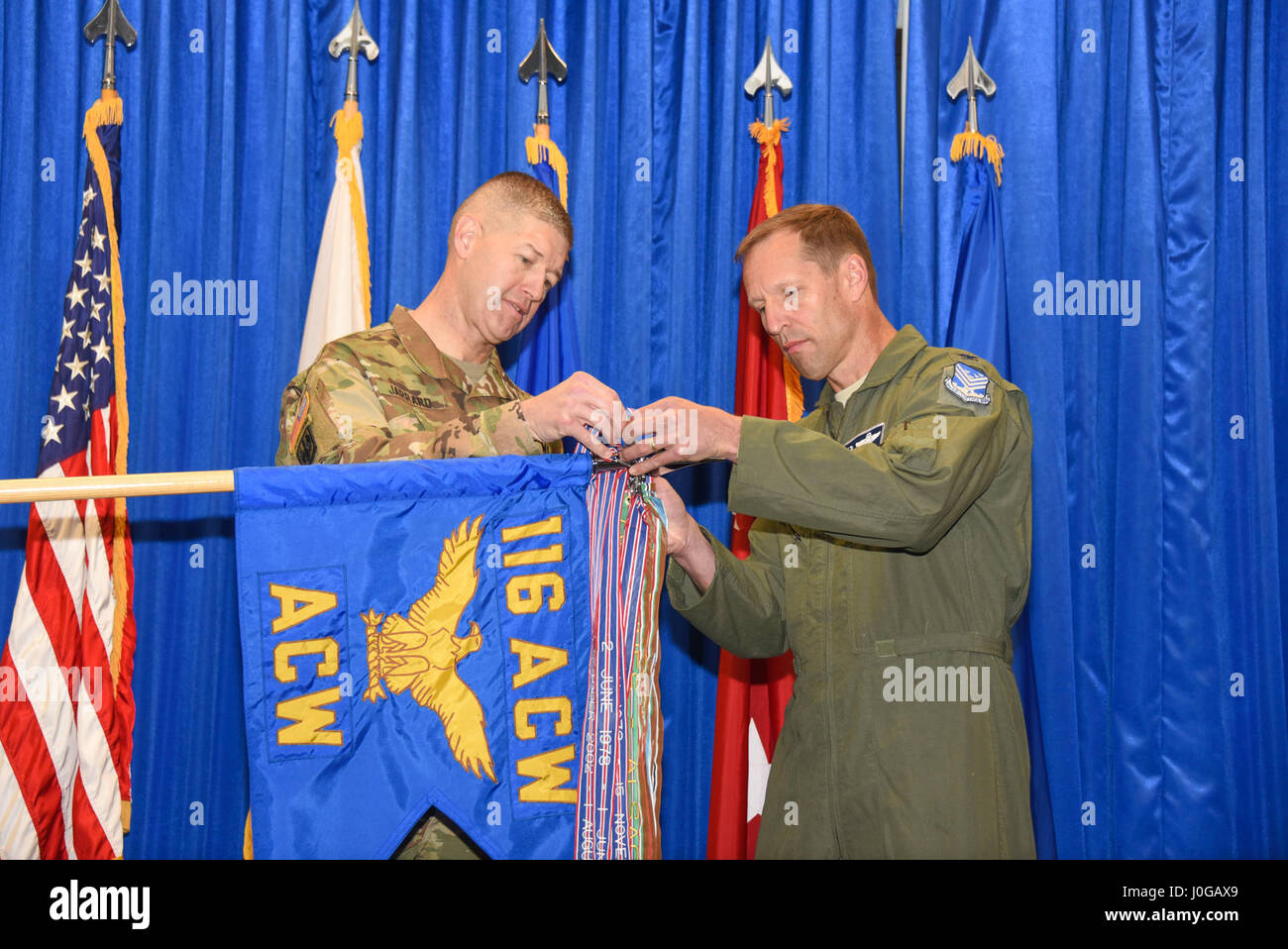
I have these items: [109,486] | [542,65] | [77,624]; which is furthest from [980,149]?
[77,624]

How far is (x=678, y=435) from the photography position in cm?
203

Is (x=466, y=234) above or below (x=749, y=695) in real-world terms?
above

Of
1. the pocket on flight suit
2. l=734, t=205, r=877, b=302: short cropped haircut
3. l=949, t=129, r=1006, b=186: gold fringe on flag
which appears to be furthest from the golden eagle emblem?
l=949, t=129, r=1006, b=186: gold fringe on flag

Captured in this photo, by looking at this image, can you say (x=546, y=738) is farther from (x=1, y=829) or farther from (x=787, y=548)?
(x=1, y=829)

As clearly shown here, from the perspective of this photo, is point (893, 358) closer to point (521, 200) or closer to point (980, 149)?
point (521, 200)

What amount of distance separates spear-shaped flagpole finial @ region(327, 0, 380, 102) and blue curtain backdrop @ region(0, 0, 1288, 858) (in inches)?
2.8

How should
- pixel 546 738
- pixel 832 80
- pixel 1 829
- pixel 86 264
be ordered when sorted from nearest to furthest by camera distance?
pixel 546 738 < pixel 1 829 < pixel 86 264 < pixel 832 80

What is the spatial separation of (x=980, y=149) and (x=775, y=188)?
0.63 meters

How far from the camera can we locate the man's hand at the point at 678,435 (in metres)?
2.03

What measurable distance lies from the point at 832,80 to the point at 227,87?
185 centimetres

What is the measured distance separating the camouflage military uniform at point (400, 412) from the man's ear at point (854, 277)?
0.78 metres

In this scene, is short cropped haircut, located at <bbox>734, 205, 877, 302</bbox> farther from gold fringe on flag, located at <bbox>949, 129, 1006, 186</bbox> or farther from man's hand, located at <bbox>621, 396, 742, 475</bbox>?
gold fringe on flag, located at <bbox>949, 129, 1006, 186</bbox>

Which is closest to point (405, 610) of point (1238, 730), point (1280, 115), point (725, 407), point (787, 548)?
point (787, 548)

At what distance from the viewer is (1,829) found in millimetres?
2977
